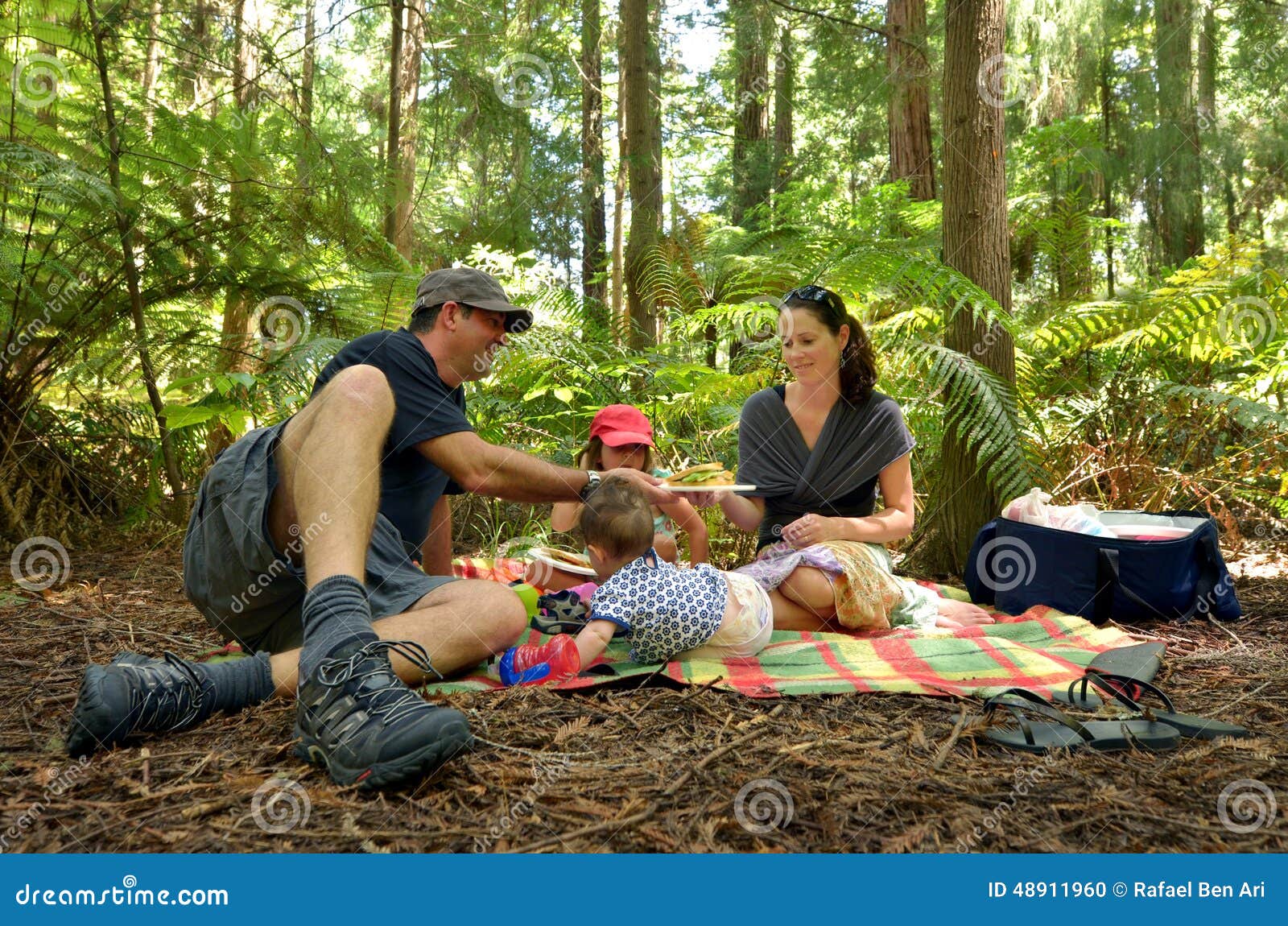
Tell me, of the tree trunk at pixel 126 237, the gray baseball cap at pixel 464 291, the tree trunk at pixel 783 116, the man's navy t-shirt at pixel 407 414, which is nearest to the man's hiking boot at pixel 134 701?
the man's navy t-shirt at pixel 407 414

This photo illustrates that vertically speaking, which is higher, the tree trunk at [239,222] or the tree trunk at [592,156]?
the tree trunk at [592,156]

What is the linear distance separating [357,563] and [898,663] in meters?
1.55

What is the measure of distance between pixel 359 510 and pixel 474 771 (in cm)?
70

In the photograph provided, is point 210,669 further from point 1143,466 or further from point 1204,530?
point 1143,466

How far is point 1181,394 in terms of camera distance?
460 centimetres

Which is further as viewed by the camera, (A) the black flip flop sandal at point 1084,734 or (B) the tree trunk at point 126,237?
(B) the tree trunk at point 126,237

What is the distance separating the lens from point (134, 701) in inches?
73.2

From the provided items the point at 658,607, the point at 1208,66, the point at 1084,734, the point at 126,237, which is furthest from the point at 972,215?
the point at 1208,66

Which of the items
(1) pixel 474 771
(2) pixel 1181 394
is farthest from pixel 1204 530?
(1) pixel 474 771

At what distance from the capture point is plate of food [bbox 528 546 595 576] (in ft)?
11.3

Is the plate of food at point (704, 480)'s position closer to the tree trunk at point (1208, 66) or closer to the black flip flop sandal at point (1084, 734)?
the black flip flop sandal at point (1084, 734)

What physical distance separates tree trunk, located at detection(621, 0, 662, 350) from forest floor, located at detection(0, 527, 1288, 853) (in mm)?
4066

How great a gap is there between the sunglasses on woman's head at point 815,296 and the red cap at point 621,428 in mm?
745

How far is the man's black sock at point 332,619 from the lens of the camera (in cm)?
184
